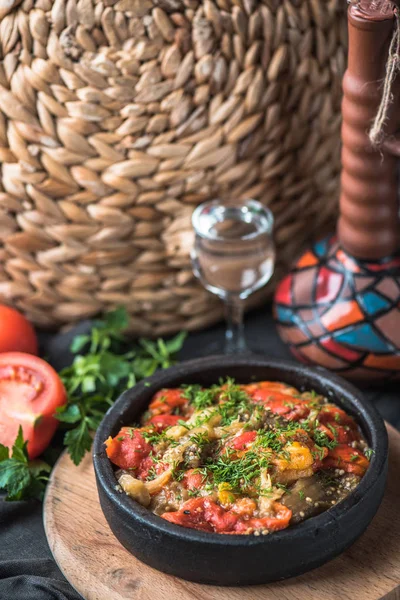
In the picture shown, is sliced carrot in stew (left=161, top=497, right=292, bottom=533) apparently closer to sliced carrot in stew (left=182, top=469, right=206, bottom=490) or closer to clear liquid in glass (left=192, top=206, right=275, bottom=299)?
sliced carrot in stew (left=182, top=469, right=206, bottom=490)

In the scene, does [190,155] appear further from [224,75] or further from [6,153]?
[6,153]

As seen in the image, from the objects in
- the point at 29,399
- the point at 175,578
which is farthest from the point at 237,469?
the point at 29,399

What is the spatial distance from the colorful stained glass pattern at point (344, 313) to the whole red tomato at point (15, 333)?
27.8 inches

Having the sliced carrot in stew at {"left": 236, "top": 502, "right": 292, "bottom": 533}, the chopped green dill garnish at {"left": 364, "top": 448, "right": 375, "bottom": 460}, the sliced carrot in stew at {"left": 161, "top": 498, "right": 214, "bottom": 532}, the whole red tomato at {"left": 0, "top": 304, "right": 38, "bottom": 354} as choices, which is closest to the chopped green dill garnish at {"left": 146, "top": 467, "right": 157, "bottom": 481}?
the sliced carrot in stew at {"left": 161, "top": 498, "right": 214, "bottom": 532}

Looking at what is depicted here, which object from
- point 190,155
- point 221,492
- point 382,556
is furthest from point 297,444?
point 190,155

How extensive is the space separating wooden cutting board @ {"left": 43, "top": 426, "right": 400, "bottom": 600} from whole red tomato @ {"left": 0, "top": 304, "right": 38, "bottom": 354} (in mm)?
→ 517

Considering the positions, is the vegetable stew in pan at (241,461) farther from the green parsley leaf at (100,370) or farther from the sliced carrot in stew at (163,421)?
the green parsley leaf at (100,370)

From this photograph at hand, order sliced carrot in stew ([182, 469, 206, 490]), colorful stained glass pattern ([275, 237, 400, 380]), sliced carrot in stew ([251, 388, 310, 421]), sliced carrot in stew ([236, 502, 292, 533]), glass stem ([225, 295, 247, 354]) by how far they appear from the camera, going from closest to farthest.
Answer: sliced carrot in stew ([236, 502, 292, 533])
sliced carrot in stew ([182, 469, 206, 490])
sliced carrot in stew ([251, 388, 310, 421])
colorful stained glass pattern ([275, 237, 400, 380])
glass stem ([225, 295, 247, 354])

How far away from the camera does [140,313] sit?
7.64ft

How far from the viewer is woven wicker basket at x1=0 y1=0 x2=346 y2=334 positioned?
1.90 m

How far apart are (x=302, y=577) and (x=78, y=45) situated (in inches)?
51.2

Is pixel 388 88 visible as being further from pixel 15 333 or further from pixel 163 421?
pixel 15 333

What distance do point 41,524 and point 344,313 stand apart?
0.93 m

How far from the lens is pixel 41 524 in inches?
71.0
